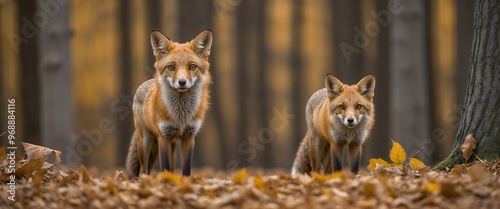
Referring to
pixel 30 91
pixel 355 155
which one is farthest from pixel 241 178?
pixel 30 91

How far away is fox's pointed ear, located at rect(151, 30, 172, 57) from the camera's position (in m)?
5.43

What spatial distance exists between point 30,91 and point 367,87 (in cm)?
617

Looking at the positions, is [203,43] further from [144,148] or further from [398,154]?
[398,154]

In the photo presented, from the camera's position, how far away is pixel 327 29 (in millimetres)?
10273

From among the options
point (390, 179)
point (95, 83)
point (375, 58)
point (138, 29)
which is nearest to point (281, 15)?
point (375, 58)

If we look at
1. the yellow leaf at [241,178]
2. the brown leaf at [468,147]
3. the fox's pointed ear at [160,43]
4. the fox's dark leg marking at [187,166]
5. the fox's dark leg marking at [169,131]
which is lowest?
the fox's dark leg marking at [187,166]

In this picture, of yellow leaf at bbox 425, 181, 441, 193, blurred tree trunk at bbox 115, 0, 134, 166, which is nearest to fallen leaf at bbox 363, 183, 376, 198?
yellow leaf at bbox 425, 181, 441, 193

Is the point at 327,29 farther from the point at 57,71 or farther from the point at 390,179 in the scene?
the point at 390,179

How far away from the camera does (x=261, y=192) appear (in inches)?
153

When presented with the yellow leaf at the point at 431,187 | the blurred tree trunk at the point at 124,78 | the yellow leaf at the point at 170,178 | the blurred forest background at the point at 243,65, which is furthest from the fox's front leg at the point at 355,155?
the blurred tree trunk at the point at 124,78

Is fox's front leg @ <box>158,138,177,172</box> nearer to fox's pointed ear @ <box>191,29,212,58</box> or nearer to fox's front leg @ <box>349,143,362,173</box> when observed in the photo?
fox's pointed ear @ <box>191,29,212,58</box>

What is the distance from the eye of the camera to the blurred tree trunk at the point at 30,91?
396 inches

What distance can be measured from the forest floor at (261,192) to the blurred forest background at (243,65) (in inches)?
222

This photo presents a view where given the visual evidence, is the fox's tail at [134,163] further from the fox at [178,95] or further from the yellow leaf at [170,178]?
the yellow leaf at [170,178]
